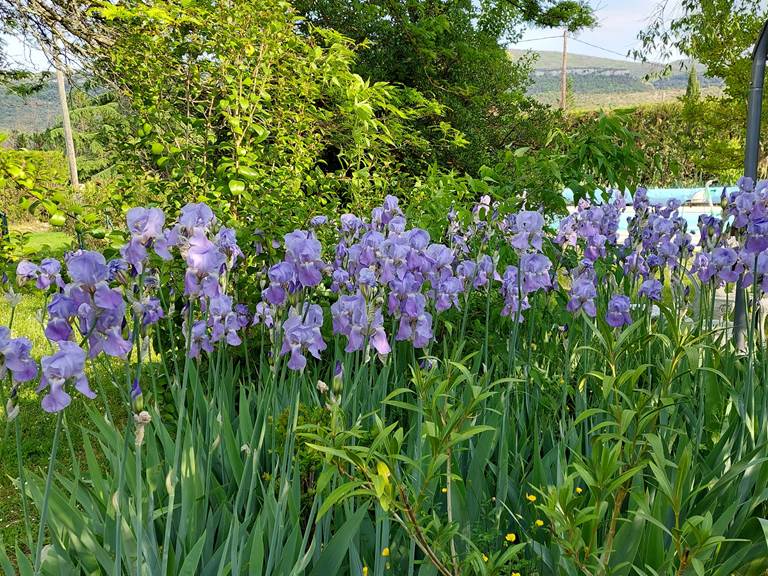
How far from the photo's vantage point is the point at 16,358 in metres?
1.22

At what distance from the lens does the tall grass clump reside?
127 centimetres

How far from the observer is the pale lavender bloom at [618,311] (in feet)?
7.75

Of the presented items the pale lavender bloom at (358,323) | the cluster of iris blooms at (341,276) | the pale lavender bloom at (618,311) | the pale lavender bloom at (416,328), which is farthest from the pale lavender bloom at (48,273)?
the pale lavender bloom at (618,311)

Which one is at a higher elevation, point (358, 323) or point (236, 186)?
point (236, 186)

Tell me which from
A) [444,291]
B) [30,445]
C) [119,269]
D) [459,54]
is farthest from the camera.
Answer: [459,54]

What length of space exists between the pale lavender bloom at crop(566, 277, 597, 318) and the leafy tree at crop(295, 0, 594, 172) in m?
4.78

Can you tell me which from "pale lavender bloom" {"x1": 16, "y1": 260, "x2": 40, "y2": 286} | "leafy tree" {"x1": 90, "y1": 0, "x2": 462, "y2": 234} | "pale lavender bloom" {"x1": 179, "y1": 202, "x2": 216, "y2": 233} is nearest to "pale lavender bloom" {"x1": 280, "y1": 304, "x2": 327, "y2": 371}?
"pale lavender bloom" {"x1": 179, "y1": 202, "x2": 216, "y2": 233}

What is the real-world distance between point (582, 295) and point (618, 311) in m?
0.21

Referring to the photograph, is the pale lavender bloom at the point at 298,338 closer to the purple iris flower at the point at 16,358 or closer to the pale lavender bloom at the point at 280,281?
the pale lavender bloom at the point at 280,281

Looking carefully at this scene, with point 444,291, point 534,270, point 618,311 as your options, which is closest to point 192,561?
point 444,291

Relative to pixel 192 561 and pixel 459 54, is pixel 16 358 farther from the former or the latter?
pixel 459 54

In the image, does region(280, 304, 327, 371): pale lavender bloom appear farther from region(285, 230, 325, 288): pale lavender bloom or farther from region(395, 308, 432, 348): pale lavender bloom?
region(395, 308, 432, 348): pale lavender bloom

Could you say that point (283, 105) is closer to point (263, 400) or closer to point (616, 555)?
point (263, 400)

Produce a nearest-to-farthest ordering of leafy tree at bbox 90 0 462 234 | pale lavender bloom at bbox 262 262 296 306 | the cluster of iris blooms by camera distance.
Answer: the cluster of iris blooms → pale lavender bloom at bbox 262 262 296 306 → leafy tree at bbox 90 0 462 234
